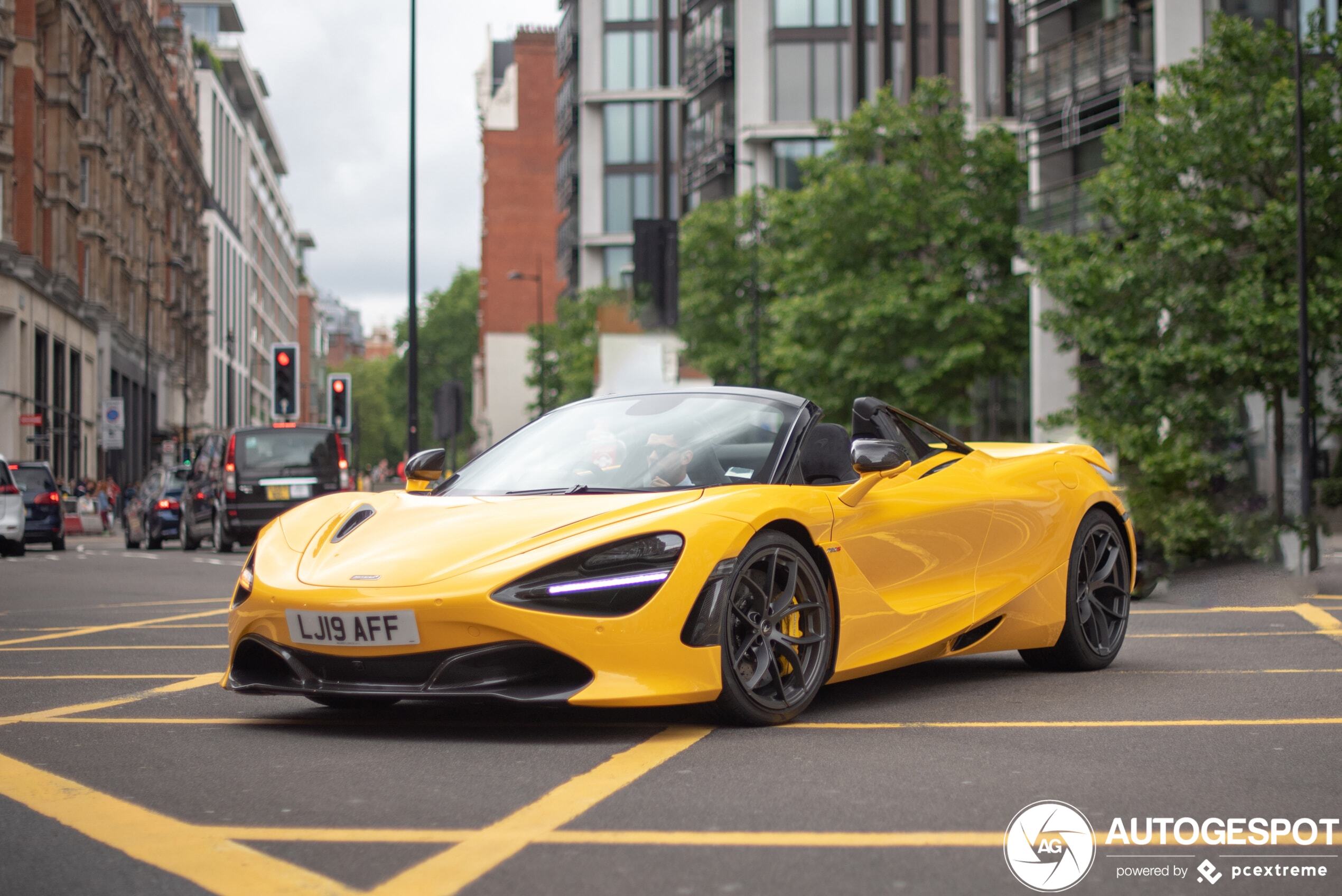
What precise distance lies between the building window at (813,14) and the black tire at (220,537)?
3566cm

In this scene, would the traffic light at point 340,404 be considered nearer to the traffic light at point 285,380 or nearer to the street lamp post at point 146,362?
the traffic light at point 285,380

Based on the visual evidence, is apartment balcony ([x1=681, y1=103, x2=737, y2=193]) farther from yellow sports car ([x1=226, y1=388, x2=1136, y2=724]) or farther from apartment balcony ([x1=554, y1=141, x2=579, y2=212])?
yellow sports car ([x1=226, y1=388, x2=1136, y2=724])

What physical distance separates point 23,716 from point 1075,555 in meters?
4.49

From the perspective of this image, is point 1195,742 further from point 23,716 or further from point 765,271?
point 765,271

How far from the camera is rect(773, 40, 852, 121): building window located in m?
56.1

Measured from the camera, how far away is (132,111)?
63.9 m

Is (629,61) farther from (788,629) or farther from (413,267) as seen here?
(788,629)

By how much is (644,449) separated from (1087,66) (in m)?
31.9

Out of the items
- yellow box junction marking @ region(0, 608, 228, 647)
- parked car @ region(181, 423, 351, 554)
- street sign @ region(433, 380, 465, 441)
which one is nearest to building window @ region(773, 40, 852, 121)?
parked car @ region(181, 423, 351, 554)

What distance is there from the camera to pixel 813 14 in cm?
5622

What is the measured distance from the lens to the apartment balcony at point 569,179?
273ft

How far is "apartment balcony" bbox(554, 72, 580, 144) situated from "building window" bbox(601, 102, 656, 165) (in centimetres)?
219

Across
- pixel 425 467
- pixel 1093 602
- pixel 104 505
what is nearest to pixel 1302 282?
pixel 1093 602

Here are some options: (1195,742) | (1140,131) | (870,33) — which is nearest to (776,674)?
(1195,742)
